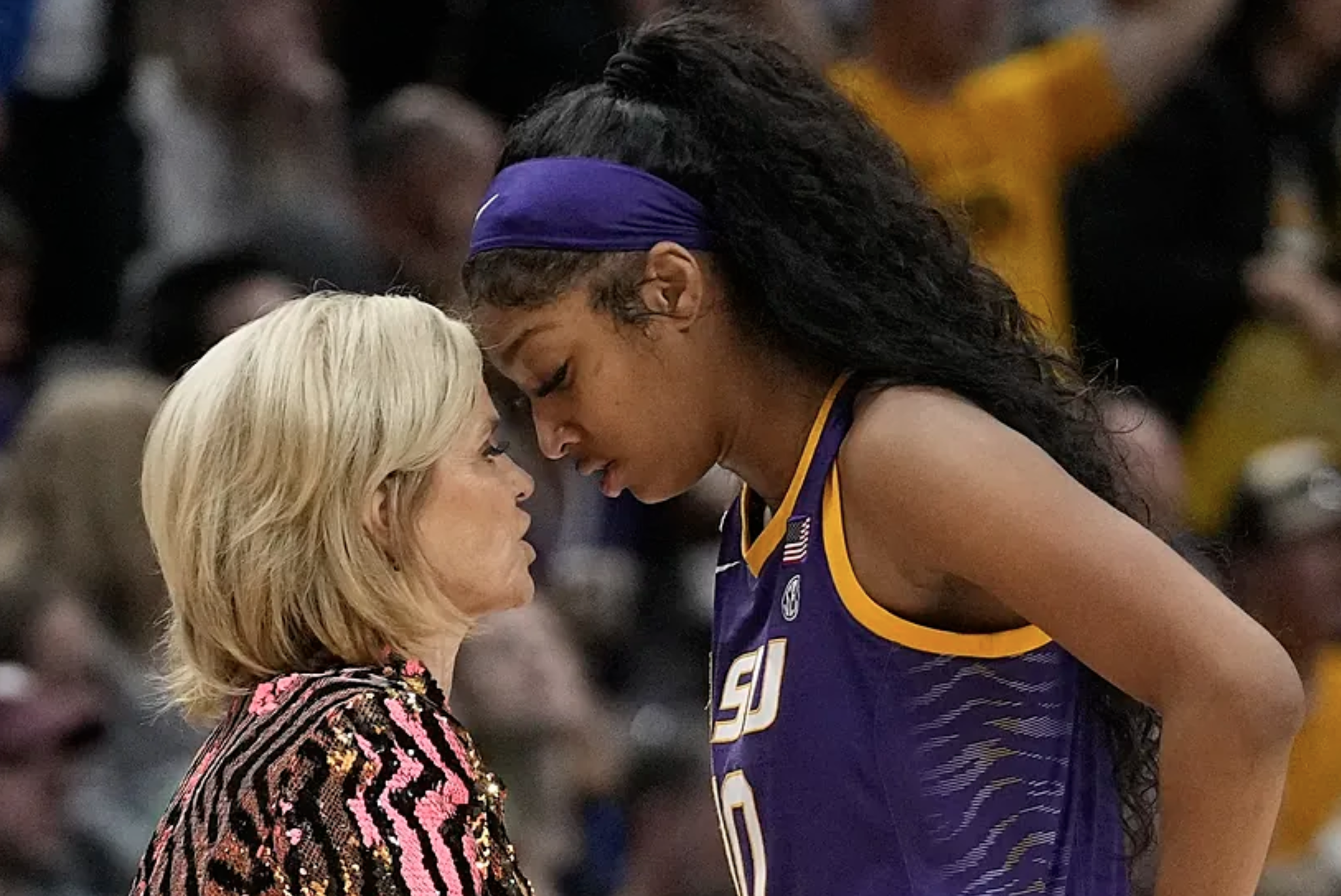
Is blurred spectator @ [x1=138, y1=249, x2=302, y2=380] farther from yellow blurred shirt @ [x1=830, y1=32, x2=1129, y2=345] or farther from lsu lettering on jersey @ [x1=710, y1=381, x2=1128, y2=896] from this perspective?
lsu lettering on jersey @ [x1=710, y1=381, x2=1128, y2=896]

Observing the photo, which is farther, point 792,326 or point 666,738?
point 666,738

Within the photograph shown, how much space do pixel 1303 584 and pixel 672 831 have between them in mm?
1403

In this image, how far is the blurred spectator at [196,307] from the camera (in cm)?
402

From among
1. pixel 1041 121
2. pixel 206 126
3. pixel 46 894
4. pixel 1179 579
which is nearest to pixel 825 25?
pixel 1041 121

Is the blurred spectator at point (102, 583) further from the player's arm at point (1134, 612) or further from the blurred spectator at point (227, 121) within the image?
the player's arm at point (1134, 612)

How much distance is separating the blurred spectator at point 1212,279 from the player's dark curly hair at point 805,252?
2.75m

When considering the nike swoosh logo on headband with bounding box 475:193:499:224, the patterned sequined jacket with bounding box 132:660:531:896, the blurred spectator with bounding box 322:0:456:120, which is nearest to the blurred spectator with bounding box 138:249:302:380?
the blurred spectator with bounding box 322:0:456:120

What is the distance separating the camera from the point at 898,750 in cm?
210

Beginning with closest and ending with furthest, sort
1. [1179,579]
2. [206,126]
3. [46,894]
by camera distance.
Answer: [1179,579] → [46,894] → [206,126]

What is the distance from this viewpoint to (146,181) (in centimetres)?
436

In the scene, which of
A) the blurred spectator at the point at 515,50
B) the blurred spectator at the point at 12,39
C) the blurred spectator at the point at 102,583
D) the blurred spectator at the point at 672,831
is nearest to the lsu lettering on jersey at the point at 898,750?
the blurred spectator at the point at 102,583

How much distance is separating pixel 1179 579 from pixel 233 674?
81 cm

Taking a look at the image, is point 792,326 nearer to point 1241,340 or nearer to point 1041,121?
point 1041,121

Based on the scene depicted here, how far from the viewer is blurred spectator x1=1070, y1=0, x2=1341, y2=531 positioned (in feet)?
16.5
